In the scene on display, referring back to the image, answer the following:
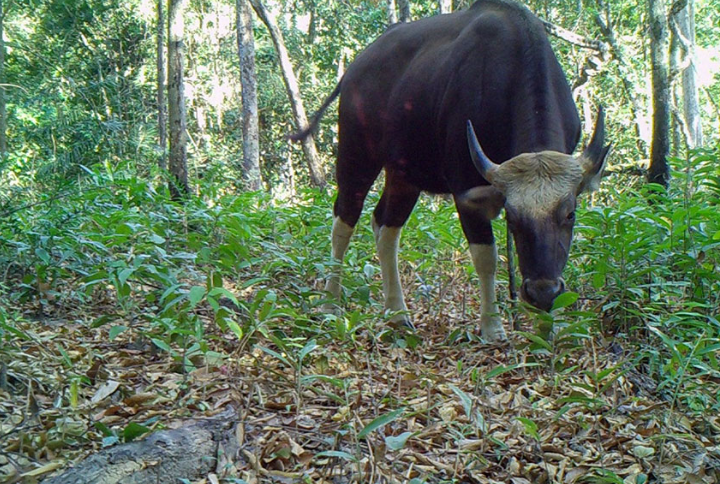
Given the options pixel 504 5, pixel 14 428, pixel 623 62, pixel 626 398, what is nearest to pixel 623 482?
pixel 626 398

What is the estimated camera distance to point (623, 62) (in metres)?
17.2

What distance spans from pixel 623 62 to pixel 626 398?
618 inches

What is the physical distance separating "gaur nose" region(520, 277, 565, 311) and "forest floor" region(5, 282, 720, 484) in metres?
0.34

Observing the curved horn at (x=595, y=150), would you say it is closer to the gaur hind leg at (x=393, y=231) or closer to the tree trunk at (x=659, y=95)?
the gaur hind leg at (x=393, y=231)

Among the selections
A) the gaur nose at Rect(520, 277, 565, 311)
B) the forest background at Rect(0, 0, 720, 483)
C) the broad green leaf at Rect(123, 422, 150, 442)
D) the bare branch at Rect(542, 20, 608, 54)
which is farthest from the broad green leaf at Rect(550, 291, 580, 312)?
the bare branch at Rect(542, 20, 608, 54)

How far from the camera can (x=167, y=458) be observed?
2389 mm

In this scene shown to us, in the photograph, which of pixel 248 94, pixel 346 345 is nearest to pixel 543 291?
pixel 346 345

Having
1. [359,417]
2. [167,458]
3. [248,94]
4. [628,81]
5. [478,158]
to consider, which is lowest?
[359,417]

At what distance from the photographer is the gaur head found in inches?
148

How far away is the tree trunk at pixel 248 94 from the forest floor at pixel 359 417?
1101cm

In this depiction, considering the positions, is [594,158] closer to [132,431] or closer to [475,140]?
[475,140]

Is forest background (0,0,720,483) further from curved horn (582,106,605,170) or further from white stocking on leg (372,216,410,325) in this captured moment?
curved horn (582,106,605,170)

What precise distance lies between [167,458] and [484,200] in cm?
252

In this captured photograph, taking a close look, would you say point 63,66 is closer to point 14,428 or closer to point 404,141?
point 404,141
